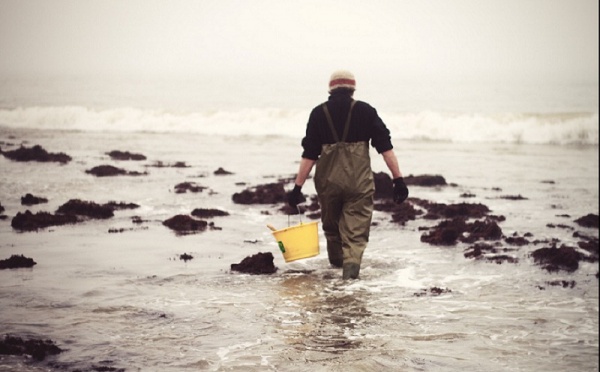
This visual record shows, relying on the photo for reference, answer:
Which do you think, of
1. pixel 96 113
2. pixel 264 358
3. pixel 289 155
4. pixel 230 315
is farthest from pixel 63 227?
pixel 96 113

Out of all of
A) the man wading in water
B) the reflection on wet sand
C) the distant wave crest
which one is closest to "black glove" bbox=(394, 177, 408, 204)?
the man wading in water

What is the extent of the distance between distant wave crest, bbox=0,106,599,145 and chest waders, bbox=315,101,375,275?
28236mm

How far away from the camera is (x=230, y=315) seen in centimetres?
645

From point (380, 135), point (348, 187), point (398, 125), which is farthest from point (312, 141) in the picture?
point (398, 125)

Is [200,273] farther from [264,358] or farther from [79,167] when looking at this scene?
[79,167]

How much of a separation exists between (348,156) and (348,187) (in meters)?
0.38

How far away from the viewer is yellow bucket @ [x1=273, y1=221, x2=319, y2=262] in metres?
8.29

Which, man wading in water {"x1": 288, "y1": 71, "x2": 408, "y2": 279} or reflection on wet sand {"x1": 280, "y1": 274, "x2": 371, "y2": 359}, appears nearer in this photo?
reflection on wet sand {"x1": 280, "y1": 274, "x2": 371, "y2": 359}

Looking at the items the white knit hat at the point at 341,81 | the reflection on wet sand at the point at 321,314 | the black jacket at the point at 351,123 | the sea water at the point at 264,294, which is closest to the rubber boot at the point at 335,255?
the sea water at the point at 264,294

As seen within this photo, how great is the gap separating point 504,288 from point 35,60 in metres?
9.58

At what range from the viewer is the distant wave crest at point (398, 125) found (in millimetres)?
37750

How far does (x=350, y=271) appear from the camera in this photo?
7887mm

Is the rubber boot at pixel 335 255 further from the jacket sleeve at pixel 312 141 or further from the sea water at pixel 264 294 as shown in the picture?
the jacket sleeve at pixel 312 141

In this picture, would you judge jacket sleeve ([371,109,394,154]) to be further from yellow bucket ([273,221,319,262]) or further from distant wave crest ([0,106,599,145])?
distant wave crest ([0,106,599,145])
